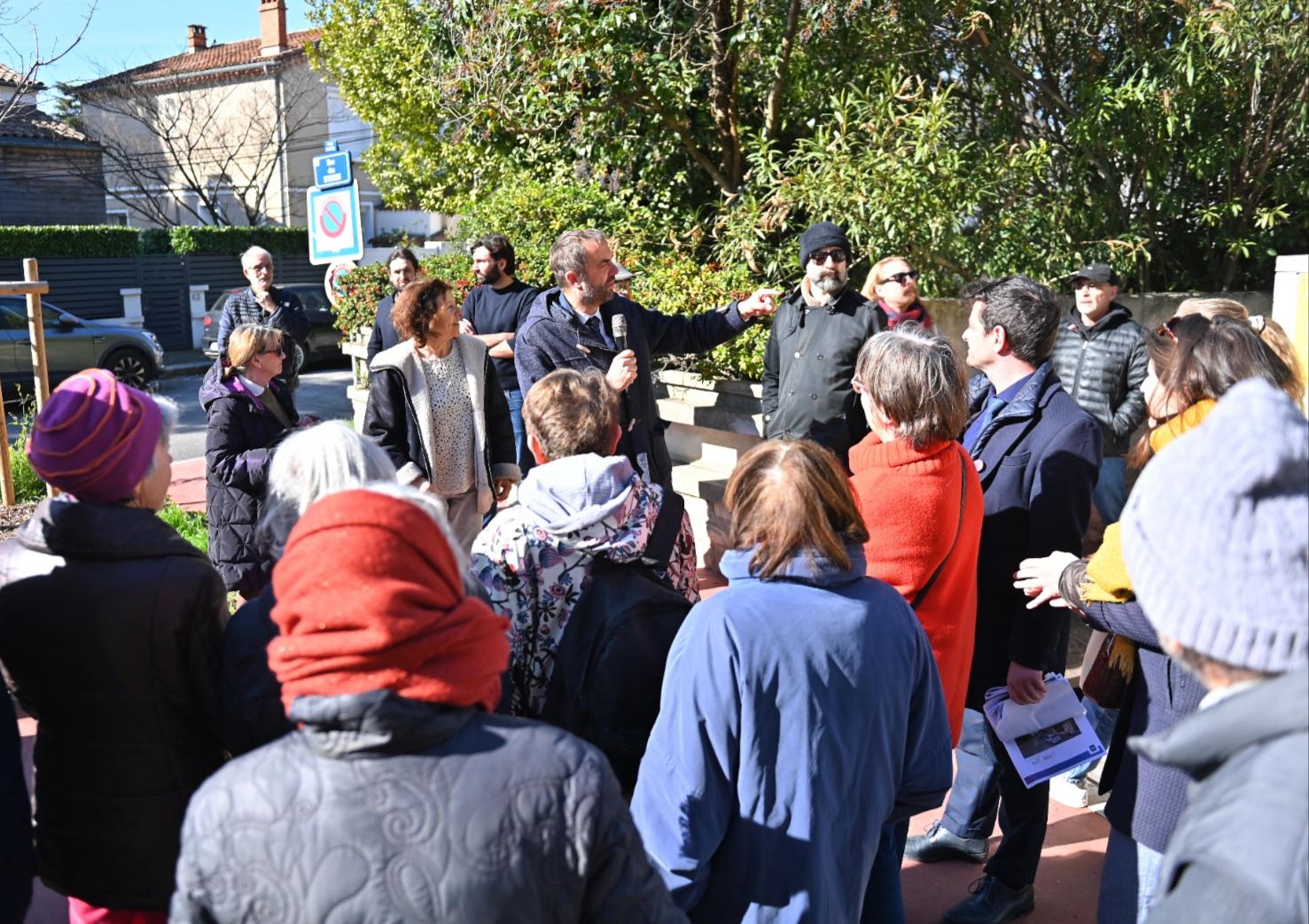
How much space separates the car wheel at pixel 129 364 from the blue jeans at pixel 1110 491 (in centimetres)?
1491

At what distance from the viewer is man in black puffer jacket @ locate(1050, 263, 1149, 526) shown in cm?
594

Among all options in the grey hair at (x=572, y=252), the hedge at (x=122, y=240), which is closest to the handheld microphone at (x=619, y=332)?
the grey hair at (x=572, y=252)

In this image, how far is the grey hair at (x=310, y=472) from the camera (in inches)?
101

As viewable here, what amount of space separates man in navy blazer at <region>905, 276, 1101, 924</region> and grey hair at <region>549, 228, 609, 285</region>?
1943mm

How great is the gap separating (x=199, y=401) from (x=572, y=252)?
1018cm

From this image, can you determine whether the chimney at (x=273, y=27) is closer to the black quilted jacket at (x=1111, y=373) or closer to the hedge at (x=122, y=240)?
the hedge at (x=122, y=240)

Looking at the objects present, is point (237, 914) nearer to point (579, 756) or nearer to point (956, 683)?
point (579, 756)

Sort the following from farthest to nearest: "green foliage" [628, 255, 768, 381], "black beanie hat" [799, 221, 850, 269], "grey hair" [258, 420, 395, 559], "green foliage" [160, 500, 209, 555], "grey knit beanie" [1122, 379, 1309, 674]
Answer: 1. "green foliage" [160, 500, 209, 555]
2. "green foliage" [628, 255, 768, 381]
3. "black beanie hat" [799, 221, 850, 269]
4. "grey hair" [258, 420, 395, 559]
5. "grey knit beanie" [1122, 379, 1309, 674]

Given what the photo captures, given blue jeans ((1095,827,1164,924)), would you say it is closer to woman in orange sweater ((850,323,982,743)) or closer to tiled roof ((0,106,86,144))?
woman in orange sweater ((850,323,982,743))

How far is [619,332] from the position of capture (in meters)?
4.98

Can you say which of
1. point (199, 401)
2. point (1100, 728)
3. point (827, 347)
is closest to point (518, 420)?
point (827, 347)

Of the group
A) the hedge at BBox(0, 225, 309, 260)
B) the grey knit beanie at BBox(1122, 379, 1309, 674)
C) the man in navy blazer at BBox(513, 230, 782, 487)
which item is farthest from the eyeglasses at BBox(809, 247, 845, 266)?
the hedge at BBox(0, 225, 309, 260)

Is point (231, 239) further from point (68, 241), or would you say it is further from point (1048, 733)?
point (1048, 733)

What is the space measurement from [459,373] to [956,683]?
2646mm
